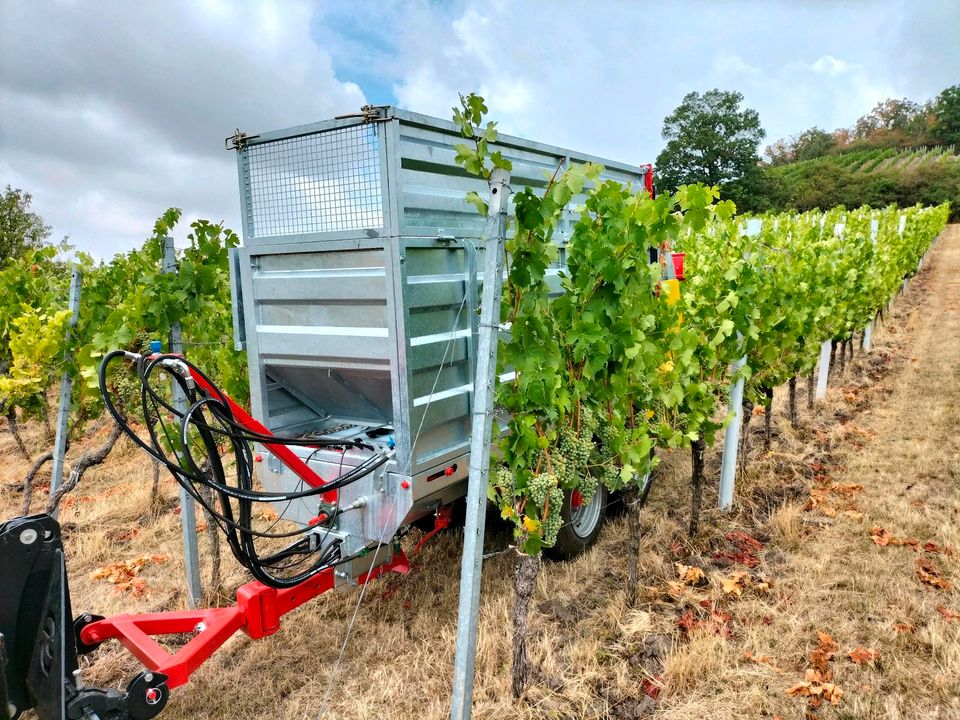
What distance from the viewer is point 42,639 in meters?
2.55

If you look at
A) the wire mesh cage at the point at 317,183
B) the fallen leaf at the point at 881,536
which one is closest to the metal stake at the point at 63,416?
the wire mesh cage at the point at 317,183

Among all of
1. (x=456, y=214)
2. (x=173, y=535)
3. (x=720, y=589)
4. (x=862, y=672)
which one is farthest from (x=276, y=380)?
(x=862, y=672)

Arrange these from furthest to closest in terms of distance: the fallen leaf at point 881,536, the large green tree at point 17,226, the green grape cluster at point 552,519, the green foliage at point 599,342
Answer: the large green tree at point 17,226
the fallen leaf at point 881,536
the green grape cluster at point 552,519
the green foliage at point 599,342

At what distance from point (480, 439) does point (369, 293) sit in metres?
1.02

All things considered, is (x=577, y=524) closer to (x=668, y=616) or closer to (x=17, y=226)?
(x=668, y=616)

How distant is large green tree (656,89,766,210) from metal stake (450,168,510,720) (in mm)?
56854

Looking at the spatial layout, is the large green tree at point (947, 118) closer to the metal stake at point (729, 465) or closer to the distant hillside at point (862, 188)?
the distant hillside at point (862, 188)

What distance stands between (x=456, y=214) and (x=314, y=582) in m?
1.98

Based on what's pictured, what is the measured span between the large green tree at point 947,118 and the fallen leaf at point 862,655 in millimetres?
98492

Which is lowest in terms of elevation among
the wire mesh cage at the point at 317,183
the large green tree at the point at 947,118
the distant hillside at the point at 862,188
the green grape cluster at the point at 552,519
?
the green grape cluster at the point at 552,519

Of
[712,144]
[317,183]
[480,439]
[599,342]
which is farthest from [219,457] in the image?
[712,144]

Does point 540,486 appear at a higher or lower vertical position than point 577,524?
higher

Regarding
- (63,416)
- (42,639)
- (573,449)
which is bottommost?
(42,639)

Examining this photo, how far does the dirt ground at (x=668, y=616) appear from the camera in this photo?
10.5ft
